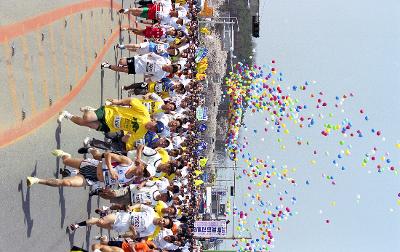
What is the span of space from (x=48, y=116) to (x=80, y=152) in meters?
1.23

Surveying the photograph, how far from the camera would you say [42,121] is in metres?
8.47

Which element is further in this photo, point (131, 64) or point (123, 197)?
point (131, 64)

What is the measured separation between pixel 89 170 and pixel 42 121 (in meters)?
1.08

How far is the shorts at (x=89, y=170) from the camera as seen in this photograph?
8461 millimetres

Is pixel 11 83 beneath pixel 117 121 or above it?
above

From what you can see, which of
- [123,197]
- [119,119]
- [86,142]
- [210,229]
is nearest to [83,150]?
[86,142]

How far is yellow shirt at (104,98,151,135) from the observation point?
30.3 feet

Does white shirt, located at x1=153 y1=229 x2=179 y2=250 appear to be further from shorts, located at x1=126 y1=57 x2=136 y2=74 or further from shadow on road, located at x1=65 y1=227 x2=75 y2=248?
shorts, located at x1=126 y1=57 x2=136 y2=74

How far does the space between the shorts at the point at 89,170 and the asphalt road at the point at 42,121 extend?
1.73 feet

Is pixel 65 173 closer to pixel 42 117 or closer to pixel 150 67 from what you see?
pixel 42 117

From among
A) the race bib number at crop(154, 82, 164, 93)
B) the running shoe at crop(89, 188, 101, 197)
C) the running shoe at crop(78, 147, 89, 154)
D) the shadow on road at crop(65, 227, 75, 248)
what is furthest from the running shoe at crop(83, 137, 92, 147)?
the race bib number at crop(154, 82, 164, 93)

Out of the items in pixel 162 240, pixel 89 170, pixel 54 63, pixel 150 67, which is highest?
pixel 150 67

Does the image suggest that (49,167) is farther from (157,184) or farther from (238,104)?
(238,104)

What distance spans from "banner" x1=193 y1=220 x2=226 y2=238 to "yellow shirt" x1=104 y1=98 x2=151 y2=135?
979 cm
